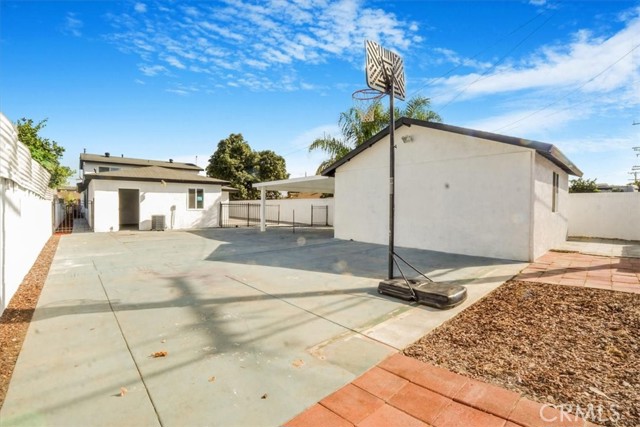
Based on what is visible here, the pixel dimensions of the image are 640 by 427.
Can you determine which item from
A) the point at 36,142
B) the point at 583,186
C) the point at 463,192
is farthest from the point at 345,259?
the point at 583,186

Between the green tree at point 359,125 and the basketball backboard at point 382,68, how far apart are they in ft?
26.9

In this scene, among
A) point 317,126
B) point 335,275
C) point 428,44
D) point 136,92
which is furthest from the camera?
point 317,126

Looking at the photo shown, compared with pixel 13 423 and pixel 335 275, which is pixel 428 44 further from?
pixel 13 423

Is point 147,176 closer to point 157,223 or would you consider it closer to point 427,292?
point 157,223

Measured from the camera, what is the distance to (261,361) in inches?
110

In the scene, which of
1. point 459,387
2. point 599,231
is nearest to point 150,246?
point 459,387

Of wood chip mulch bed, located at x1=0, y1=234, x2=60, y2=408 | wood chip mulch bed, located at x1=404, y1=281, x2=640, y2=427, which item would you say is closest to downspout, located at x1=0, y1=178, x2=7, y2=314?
wood chip mulch bed, located at x1=0, y1=234, x2=60, y2=408

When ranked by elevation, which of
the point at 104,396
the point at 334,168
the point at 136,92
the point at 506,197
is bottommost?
the point at 104,396

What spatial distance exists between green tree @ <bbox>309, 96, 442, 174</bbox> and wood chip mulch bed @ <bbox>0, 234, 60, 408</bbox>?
12038mm

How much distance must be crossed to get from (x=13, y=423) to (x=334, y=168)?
11.2 meters

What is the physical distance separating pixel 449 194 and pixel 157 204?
1490 cm

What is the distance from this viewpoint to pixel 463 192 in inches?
344

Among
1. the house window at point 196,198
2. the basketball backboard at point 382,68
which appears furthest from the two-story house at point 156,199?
the basketball backboard at point 382,68

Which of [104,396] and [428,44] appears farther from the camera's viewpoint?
[428,44]
